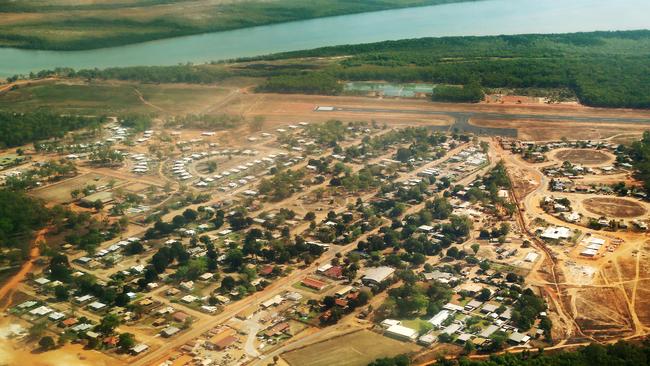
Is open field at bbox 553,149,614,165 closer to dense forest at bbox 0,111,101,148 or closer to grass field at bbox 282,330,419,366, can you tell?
grass field at bbox 282,330,419,366

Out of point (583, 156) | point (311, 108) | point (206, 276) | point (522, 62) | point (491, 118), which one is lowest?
point (206, 276)

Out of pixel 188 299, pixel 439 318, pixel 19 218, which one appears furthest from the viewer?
→ pixel 19 218

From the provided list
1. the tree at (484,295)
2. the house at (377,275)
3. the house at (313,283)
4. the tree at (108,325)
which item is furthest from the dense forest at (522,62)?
the tree at (108,325)

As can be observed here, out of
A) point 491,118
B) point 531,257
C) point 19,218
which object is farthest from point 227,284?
point 491,118

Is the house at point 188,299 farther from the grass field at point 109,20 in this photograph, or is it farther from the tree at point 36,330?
the grass field at point 109,20

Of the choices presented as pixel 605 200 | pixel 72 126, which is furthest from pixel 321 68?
pixel 605 200

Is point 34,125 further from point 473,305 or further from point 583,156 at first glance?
point 583,156

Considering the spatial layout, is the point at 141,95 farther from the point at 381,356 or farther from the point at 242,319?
the point at 381,356
